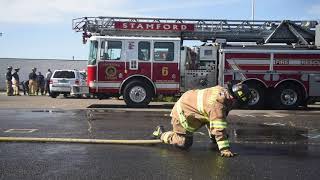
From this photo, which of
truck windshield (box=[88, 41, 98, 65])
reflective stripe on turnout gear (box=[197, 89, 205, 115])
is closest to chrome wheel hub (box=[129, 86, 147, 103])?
truck windshield (box=[88, 41, 98, 65])

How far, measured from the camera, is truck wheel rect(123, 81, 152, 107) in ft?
65.0

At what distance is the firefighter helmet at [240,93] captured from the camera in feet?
25.8

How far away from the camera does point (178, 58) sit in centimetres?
2003

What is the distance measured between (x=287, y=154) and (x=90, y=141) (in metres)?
3.10

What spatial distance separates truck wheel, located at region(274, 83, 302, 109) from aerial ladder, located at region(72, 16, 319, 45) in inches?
82.5

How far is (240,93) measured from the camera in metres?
7.87

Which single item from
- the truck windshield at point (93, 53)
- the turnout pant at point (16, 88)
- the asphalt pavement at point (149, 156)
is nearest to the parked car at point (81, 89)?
the truck windshield at point (93, 53)

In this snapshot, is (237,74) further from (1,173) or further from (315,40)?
(1,173)

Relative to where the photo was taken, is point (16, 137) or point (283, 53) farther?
point (283, 53)

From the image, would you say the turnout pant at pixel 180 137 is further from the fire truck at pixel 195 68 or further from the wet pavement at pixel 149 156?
the fire truck at pixel 195 68

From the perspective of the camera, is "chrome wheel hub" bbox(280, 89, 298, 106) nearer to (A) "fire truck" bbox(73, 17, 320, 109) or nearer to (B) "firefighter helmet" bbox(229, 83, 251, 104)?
(A) "fire truck" bbox(73, 17, 320, 109)

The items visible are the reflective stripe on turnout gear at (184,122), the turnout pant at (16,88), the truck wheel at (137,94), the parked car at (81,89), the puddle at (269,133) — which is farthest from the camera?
the turnout pant at (16,88)

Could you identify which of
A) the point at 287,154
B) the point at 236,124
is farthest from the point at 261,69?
the point at 287,154

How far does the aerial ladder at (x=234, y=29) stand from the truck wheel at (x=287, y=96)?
6.88 ft
